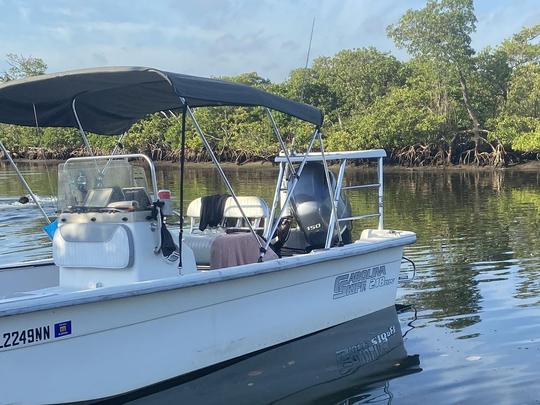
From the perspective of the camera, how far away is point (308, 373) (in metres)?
7.08

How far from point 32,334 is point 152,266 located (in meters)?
1.35

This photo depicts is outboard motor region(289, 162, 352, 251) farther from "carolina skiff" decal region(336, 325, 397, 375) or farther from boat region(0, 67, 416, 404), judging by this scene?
"carolina skiff" decal region(336, 325, 397, 375)

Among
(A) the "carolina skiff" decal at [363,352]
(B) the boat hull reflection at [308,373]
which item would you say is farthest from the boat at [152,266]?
(A) the "carolina skiff" decal at [363,352]

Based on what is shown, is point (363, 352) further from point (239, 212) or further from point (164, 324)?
point (164, 324)

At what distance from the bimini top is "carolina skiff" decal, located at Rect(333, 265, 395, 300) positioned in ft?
5.86

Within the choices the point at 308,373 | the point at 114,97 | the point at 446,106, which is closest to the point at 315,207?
the point at 308,373

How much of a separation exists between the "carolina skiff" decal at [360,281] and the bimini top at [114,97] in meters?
1.79

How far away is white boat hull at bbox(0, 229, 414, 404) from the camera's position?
5441 mm

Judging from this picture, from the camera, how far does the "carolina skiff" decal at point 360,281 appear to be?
7988 millimetres

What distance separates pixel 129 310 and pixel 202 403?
1139 millimetres

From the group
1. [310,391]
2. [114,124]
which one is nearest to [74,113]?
[114,124]

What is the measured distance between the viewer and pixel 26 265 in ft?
25.5

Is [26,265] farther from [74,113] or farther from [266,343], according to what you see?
[266,343]

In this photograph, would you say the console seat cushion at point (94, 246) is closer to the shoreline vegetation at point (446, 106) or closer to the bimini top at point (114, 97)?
the bimini top at point (114, 97)
